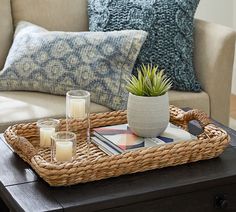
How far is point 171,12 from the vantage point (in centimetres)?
281

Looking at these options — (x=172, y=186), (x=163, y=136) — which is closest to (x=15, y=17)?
(x=163, y=136)

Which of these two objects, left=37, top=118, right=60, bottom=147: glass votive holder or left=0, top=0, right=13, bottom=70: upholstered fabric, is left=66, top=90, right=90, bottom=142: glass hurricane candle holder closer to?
left=37, top=118, right=60, bottom=147: glass votive holder

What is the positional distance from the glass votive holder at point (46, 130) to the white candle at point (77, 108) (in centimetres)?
6

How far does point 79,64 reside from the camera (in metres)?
2.66

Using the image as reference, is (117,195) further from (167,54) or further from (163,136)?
(167,54)

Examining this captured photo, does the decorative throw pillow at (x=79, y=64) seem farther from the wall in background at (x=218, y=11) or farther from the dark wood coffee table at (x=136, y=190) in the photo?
the wall in background at (x=218, y=11)

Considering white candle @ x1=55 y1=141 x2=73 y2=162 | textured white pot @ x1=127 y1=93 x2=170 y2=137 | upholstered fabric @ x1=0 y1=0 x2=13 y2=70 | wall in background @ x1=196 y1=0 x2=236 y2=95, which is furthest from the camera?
wall in background @ x1=196 y1=0 x2=236 y2=95

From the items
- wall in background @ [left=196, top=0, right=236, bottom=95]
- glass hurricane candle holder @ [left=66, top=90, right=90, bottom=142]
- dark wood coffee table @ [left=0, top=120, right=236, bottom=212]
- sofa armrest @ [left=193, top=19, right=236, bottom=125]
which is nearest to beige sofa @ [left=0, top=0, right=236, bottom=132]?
sofa armrest @ [left=193, top=19, right=236, bottom=125]

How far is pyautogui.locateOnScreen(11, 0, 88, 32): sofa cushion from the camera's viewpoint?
296cm

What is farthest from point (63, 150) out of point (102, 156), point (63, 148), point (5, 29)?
point (5, 29)

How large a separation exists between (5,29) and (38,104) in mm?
528

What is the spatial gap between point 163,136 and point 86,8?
122 centimetres

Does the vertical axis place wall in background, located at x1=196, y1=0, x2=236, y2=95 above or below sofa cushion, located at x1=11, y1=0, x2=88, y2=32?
below

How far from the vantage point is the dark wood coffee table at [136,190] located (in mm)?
1677
